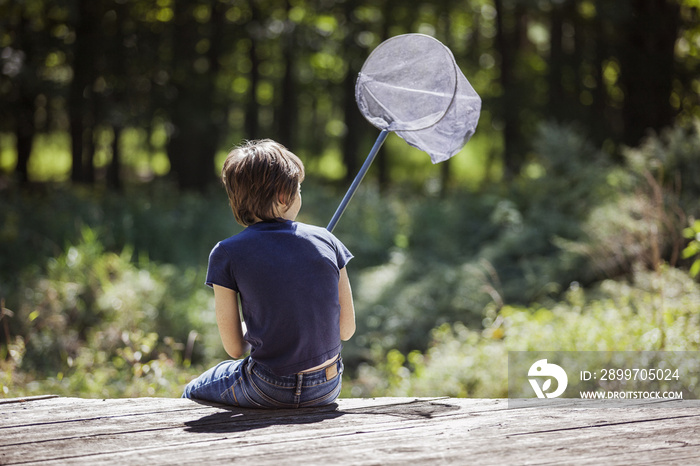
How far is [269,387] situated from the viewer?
8.60 feet

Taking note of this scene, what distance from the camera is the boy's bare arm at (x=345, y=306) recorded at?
2664 mm

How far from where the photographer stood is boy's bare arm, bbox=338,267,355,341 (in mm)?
2664

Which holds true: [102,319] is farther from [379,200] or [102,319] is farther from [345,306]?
[379,200]

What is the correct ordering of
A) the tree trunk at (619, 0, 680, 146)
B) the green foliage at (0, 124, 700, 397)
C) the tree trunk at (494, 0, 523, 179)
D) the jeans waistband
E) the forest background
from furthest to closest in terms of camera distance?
the tree trunk at (494, 0, 523, 179)
the tree trunk at (619, 0, 680, 146)
the forest background
the green foliage at (0, 124, 700, 397)
the jeans waistband

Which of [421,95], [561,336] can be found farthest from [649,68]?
[421,95]

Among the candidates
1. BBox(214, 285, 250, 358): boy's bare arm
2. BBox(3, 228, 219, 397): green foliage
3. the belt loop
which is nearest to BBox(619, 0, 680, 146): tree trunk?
BBox(3, 228, 219, 397): green foliage

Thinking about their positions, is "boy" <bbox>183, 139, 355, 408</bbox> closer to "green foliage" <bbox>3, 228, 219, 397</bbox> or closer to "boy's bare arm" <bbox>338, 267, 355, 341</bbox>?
"boy's bare arm" <bbox>338, 267, 355, 341</bbox>

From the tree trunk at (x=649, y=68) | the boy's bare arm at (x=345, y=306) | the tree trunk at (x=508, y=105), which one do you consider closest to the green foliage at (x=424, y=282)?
the boy's bare arm at (x=345, y=306)

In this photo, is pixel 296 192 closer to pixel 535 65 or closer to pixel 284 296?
pixel 284 296

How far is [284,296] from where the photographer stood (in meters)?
2.48

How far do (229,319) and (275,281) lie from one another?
0.75ft

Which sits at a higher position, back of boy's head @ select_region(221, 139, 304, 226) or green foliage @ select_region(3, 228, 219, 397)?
back of boy's head @ select_region(221, 139, 304, 226)

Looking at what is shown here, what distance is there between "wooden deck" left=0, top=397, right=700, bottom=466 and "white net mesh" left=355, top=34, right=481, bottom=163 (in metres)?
1.08

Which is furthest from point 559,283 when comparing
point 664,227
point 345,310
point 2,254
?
point 2,254
